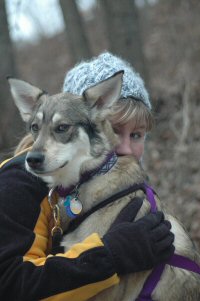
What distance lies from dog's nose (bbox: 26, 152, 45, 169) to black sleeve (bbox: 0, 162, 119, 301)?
227mm

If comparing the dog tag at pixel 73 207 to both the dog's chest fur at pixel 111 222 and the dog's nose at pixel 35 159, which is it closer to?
the dog's chest fur at pixel 111 222

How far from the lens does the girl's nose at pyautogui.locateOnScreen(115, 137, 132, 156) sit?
3.76 meters

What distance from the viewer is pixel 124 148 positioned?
3.77m

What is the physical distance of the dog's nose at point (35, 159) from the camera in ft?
10.6

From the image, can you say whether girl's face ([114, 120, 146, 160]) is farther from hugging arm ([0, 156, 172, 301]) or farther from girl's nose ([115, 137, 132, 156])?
hugging arm ([0, 156, 172, 301])

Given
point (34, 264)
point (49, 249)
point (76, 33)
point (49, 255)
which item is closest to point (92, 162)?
point (49, 249)

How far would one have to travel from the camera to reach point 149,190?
11.8 ft

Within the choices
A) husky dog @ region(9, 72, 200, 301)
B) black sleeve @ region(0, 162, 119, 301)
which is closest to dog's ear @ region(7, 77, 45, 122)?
husky dog @ region(9, 72, 200, 301)

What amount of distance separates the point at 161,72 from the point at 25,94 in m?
9.62

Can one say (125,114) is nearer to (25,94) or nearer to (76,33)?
(25,94)

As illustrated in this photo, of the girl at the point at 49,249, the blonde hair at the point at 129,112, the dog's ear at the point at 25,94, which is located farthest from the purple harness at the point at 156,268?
the dog's ear at the point at 25,94

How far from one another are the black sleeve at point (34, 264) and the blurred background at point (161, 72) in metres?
2.26

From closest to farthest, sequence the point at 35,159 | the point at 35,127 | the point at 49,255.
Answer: the point at 49,255, the point at 35,159, the point at 35,127

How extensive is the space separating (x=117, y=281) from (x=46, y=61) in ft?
64.4
